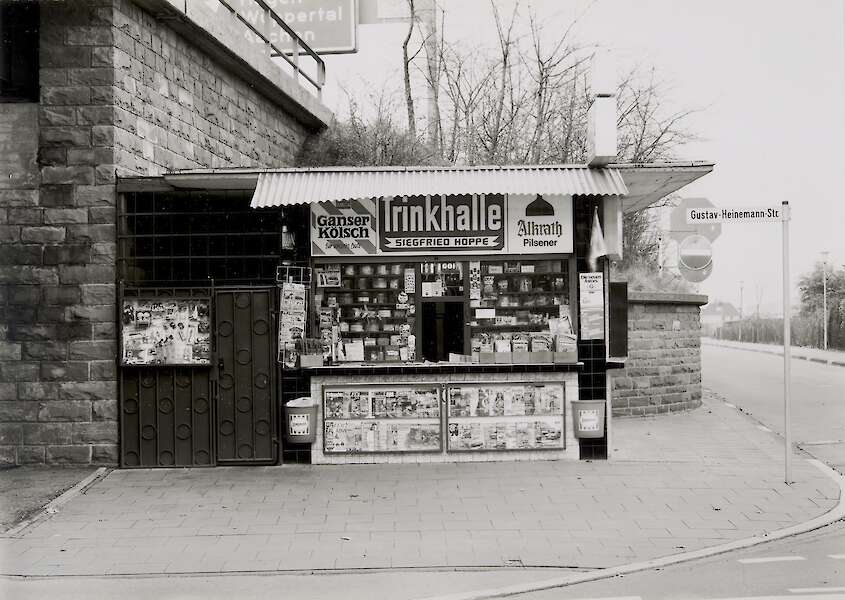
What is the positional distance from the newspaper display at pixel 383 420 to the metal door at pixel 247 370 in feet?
2.53

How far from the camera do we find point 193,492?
897cm

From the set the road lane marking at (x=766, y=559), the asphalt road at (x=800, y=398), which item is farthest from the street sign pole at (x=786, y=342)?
the road lane marking at (x=766, y=559)

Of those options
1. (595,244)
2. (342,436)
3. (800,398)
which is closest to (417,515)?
(342,436)

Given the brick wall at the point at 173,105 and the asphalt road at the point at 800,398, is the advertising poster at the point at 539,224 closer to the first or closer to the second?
the asphalt road at the point at 800,398

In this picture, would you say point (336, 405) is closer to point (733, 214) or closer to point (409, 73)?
point (733, 214)

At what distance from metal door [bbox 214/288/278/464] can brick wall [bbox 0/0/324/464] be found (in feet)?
4.30

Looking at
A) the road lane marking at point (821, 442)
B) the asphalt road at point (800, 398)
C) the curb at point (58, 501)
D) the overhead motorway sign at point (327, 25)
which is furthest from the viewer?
the overhead motorway sign at point (327, 25)

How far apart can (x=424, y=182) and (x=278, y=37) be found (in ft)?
41.4

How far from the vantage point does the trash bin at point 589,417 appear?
1023 cm

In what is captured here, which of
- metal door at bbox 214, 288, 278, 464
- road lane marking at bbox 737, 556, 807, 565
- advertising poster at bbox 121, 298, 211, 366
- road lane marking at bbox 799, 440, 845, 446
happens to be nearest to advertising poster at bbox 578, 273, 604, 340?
metal door at bbox 214, 288, 278, 464

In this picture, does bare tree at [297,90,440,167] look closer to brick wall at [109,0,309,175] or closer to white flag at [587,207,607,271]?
brick wall at [109,0,309,175]

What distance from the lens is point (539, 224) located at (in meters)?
10.5

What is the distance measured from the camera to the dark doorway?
11008mm

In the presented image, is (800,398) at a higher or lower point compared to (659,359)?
lower
